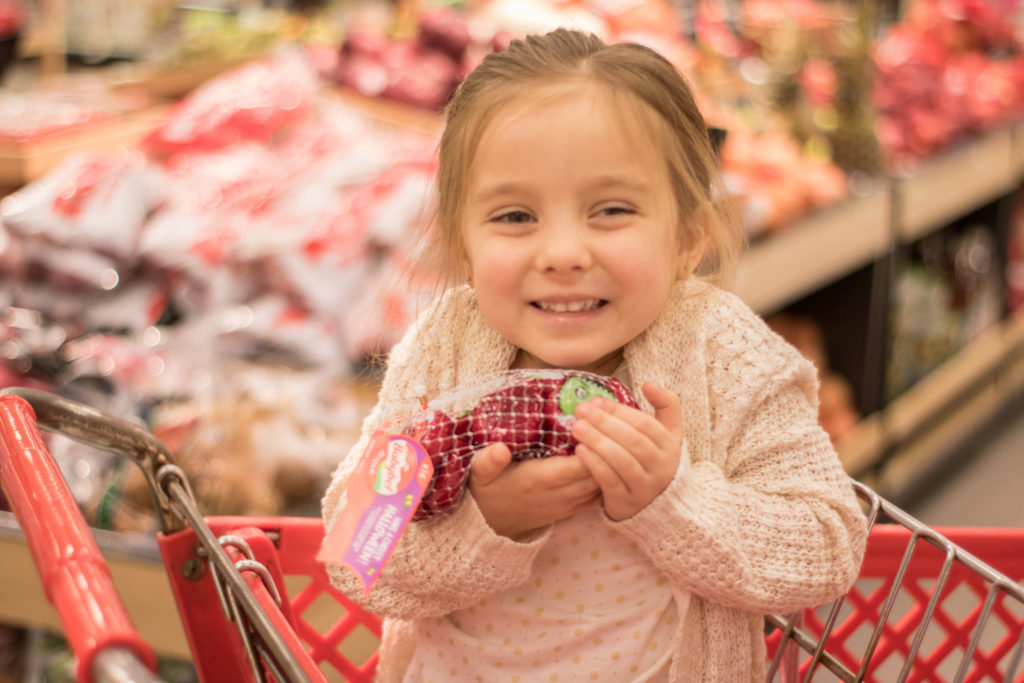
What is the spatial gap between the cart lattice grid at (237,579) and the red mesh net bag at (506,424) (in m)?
0.19

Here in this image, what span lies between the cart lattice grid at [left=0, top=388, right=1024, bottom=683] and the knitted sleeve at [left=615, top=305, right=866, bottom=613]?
0.61ft

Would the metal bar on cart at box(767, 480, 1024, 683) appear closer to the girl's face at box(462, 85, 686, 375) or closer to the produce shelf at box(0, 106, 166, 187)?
the girl's face at box(462, 85, 686, 375)

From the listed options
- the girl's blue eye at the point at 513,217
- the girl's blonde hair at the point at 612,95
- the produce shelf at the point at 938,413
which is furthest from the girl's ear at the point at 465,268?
the produce shelf at the point at 938,413

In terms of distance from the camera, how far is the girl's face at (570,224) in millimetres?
983

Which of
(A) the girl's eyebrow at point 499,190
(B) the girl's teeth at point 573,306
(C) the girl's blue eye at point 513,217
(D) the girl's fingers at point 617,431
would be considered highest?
(A) the girl's eyebrow at point 499,190

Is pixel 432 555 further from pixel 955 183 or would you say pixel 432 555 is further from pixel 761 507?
pixel 955 183

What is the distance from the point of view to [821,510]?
3.46ft

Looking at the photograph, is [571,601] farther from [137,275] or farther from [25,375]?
[137,275]

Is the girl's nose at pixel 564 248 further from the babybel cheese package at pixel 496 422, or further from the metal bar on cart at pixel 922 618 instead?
the metal bar on cart at pixel 922 618

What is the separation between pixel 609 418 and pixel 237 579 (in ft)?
1.09

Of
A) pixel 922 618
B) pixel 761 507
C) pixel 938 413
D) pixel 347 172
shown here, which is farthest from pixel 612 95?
pixel 938 413

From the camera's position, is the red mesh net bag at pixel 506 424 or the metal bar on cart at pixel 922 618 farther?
the metal bar on cart at pixel 922 618

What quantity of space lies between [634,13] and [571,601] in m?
2.61

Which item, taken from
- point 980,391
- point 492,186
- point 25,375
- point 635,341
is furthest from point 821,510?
point 980,391
